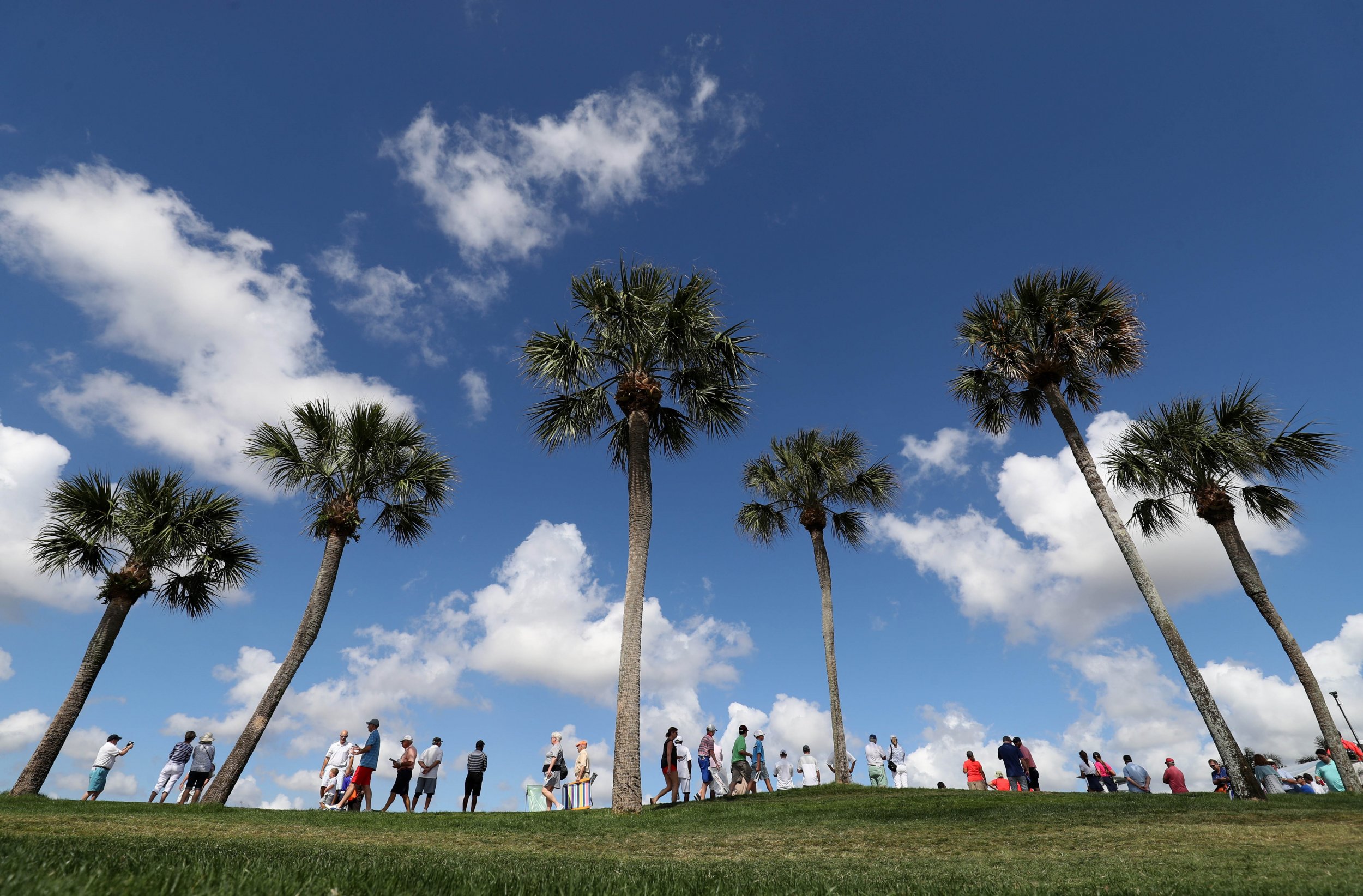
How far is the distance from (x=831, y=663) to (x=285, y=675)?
1569 cm

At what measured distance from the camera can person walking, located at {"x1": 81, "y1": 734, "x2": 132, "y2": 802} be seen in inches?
616

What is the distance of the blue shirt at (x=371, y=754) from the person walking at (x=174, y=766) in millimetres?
4632

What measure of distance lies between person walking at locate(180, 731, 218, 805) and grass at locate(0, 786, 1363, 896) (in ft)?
5.57

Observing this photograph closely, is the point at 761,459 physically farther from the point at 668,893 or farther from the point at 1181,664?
the point at 668,893

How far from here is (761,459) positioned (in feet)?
85.3

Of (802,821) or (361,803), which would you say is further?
(361,803)

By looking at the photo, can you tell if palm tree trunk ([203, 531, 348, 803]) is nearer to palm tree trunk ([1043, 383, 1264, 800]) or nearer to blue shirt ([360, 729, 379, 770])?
blue shirt ([360, 729, 379, 770])

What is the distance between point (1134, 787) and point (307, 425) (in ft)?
81.1

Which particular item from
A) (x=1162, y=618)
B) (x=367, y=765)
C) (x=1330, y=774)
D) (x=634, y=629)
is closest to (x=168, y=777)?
(x=367, y=765)

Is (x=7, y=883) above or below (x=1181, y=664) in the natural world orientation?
below

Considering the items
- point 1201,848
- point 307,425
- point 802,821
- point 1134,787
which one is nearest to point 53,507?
point 307,425

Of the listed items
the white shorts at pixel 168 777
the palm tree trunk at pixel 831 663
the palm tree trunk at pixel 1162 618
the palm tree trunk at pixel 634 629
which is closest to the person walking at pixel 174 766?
the white shorts at pixel 168 777

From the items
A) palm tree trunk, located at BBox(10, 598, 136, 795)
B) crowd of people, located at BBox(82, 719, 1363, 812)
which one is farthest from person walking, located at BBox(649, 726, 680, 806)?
palm tree trunk, located at BBox(10, 598, 136, 795)

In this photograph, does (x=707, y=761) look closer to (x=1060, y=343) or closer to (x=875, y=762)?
(x=875, y=762)
